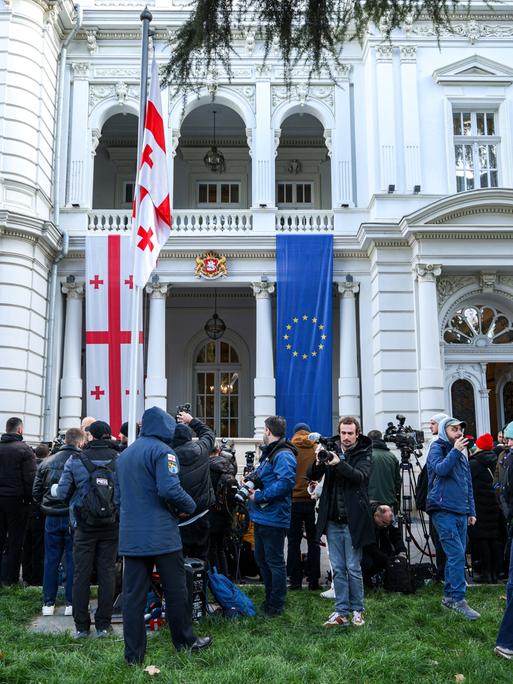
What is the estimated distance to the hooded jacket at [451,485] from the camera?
7.18 metres

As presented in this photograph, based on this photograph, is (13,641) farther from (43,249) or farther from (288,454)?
(43,249)

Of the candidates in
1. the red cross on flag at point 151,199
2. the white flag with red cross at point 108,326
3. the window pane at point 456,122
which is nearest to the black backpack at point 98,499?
the red cross on flag at point 151,199

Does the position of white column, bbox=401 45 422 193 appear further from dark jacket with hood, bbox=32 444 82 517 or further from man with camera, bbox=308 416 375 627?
dark jacket with hood, bbox=32 444 82 517

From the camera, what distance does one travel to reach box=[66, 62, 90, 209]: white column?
749 inches

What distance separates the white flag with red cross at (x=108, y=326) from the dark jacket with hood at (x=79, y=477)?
1042 cm

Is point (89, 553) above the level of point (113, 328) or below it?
below

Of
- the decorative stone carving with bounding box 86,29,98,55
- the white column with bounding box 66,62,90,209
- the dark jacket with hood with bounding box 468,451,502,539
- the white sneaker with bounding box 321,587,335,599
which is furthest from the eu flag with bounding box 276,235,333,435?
the white sneaker with bounding box 321,587,335,599

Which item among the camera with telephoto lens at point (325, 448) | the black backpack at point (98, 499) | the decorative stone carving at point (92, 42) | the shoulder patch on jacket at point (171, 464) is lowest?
the black backpack at point (98, 499)

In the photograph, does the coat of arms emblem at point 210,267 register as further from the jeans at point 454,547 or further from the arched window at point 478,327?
the jeans at point 454,547

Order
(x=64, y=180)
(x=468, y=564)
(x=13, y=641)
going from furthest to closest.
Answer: (x=64, y=180) → (x=468, y=564) → (x=13, y=641)

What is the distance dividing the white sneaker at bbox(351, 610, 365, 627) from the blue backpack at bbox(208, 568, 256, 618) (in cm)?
102

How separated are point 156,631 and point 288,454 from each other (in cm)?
211

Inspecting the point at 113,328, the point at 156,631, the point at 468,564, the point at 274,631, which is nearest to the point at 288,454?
the point at 274,631

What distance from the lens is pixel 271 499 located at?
6.98 metres
